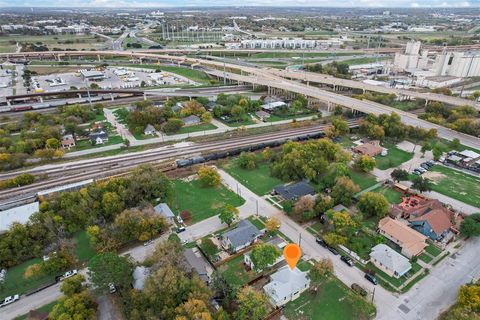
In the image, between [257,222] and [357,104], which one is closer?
[257,222]

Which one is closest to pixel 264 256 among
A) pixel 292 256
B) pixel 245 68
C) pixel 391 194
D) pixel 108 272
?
pixel 292 256

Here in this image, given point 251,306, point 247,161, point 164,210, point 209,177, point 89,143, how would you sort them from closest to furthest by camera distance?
point 251,306 → point 164,210 → point 209,177 → point 247,161 → point 89,143

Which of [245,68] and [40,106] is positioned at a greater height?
[245,68]

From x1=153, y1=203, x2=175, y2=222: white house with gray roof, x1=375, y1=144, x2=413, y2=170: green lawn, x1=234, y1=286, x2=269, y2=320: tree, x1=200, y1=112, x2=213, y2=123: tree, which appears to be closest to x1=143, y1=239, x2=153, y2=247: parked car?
x1=153, y1=203, x2=175, y2=222: white house with gray roof

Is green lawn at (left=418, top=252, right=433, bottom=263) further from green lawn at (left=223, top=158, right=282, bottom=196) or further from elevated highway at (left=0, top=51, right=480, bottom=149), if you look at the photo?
elevated highway at (left=0, top=51, right=480, bottom=149)

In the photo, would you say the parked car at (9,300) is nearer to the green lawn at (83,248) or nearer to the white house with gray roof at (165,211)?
the green lawn at (83,248)

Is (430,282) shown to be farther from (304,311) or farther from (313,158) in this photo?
(313,158)

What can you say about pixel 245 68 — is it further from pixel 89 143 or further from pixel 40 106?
pixel 89 143
